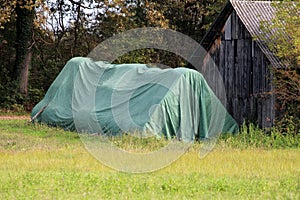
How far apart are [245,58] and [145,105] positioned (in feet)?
14.8

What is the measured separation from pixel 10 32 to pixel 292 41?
18.8 metres

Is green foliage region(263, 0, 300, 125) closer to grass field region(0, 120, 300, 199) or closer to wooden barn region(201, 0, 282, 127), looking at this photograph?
wooden barn region(201, 0, 282, 127)

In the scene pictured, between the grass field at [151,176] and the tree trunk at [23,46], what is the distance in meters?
15.1

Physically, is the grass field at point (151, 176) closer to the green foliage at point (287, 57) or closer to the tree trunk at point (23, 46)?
the green foliage at point (287, 57)

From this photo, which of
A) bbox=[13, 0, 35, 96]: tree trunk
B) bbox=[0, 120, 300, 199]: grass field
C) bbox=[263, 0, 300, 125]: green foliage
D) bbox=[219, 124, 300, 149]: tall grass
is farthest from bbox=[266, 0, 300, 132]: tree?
bbox=[13, 0, 35, 96]: tree trunk

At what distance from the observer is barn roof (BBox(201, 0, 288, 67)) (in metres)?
20.6

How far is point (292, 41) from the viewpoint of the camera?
63.5 ft

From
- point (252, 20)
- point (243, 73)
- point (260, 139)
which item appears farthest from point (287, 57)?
point (260, 139)

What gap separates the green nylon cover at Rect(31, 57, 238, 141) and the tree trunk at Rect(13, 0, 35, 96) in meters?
9.76

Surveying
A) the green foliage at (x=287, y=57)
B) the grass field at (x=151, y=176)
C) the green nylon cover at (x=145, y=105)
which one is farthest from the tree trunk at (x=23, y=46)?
the grass field at (x=151, y=176)

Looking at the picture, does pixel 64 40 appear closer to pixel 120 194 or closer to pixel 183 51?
pixel 183 51

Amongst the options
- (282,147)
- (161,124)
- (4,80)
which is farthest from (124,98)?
(4,80)

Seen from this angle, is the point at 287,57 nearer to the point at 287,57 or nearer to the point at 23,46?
the point at 287,57

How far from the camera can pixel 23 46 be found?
3173cm
